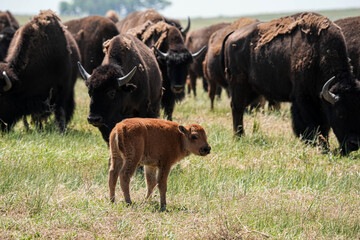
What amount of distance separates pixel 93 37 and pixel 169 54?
2.33 m

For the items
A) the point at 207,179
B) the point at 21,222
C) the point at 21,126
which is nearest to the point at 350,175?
the point at 207,179

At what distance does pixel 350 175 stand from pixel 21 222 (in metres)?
4.14

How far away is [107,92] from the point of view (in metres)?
6.72

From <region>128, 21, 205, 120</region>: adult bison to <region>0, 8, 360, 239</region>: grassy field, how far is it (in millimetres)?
2635

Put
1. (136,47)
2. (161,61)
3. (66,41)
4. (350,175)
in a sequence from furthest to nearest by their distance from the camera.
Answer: (161,61), (66,41), (136,47), (350,175)

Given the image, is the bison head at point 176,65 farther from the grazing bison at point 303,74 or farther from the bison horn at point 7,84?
the bison horn at point 7,84

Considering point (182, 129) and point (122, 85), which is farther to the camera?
point (122, 85)

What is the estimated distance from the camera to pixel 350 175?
6.85 metres

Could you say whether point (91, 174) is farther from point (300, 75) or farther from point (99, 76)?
point (300, 75)

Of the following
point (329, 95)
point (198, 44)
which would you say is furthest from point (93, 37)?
point (198, 44)

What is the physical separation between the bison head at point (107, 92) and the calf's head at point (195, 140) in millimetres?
1563

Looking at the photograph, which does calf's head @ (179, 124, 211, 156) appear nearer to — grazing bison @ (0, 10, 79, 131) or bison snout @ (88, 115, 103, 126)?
bison snout @ (88, 115, 103, 126)

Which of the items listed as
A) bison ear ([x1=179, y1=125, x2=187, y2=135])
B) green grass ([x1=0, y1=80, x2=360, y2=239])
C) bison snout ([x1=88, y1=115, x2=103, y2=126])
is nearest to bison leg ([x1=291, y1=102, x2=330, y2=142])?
green grass ([x1=0, y1=80, x2=360, y2=239])

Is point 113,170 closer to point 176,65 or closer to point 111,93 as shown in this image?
point 111,93
